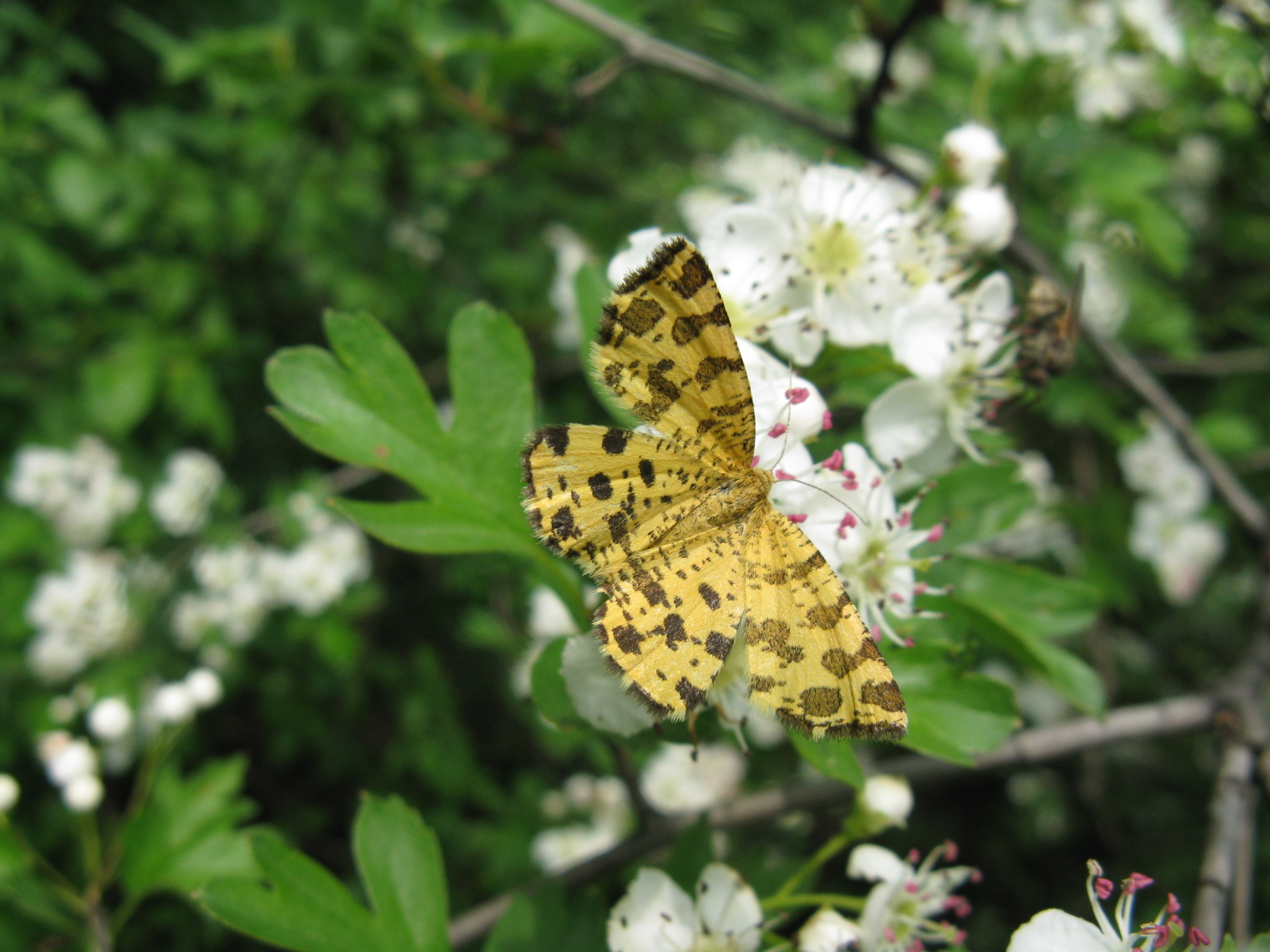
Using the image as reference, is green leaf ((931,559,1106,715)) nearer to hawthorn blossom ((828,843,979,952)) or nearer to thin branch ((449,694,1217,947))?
thin branch ((449,694,1217,947))

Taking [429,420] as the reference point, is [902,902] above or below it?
below

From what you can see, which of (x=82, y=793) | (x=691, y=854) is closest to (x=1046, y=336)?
(x=691, y=854)

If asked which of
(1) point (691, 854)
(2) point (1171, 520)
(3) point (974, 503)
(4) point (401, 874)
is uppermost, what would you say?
(3) point (974, 503)

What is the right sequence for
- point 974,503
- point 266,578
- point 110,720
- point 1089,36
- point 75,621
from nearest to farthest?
point 974,503, point 110,720, point 1089,36, point 75,621, point 266,578

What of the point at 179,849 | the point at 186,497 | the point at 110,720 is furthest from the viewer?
the point at 186,497

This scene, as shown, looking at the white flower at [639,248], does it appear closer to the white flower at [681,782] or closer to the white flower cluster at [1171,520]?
the white flower at [681,782]

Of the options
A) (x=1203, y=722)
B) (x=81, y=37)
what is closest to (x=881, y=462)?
(x=1203, y=722)

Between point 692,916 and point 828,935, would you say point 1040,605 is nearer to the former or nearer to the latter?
point 828,935
